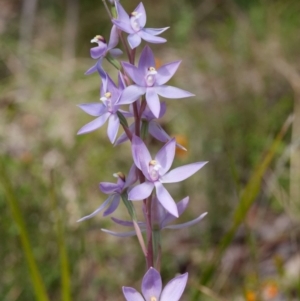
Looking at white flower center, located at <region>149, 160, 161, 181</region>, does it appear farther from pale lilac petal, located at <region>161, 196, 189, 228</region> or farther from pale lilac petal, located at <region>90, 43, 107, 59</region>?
pale lilac petal, located at <region>90, 43, 107, 59</region>

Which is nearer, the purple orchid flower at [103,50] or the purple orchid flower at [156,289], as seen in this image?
the purple orchid flower at [156,289]

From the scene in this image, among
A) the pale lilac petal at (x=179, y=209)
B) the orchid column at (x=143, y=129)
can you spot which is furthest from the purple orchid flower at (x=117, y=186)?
the pale lilac petal at (x=179, y=209)

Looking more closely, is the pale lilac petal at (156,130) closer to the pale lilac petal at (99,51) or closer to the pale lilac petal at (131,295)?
the pale lilac petal at (99,51)

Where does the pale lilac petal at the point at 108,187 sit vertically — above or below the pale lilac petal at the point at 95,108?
below

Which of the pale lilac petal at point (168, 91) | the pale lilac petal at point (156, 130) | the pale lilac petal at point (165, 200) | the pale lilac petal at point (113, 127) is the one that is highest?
the pale lilac petal at point (168, 91)

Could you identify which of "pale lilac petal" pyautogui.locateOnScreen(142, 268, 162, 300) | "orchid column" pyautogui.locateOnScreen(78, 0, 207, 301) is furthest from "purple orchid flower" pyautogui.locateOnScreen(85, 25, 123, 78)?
"pale lilac petal" pyautogui.locateOnScreen(142, 268, 162, 300)

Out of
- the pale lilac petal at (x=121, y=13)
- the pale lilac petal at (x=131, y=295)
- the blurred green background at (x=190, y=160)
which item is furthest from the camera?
the blurred green background at (x=190, y=160)
